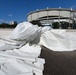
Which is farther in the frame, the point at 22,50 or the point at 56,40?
the point at 56,40

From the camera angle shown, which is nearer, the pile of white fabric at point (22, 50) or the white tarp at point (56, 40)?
the pile of white fabric at point (22, 50)

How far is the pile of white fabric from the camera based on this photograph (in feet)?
10.8

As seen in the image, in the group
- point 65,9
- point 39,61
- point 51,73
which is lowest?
point 51,73

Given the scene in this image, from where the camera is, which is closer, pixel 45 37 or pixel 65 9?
pixel 45 37

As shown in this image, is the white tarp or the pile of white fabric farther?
the white tarp

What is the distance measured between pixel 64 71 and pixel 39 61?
0.61 meters

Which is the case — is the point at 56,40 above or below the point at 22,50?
above

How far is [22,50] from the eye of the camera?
207 inches

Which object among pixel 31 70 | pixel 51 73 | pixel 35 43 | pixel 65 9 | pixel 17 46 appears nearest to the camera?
pixel 31 70

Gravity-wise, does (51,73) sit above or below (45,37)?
below

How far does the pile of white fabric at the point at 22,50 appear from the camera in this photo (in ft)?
10.8

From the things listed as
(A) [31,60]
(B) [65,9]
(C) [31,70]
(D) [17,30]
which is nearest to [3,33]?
(D) [17,30]

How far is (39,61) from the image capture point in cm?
379

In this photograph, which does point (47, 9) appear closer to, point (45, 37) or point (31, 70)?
point (45, 37)
